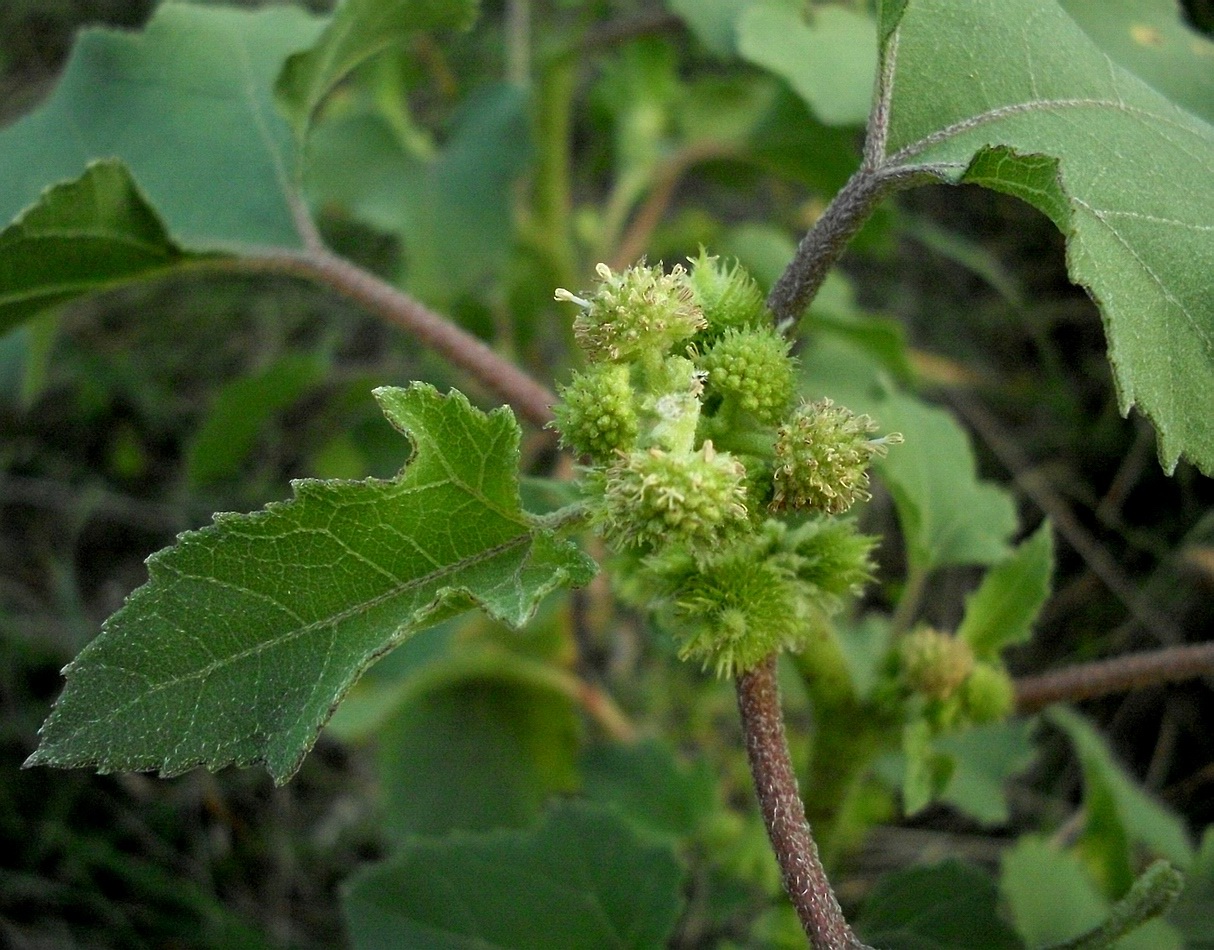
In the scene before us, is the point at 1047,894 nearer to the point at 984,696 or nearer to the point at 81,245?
the point at 984,696

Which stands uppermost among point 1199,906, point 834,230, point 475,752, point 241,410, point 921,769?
point 834,230

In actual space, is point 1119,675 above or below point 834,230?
below

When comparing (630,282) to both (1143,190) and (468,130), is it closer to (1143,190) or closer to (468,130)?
(1143,190)

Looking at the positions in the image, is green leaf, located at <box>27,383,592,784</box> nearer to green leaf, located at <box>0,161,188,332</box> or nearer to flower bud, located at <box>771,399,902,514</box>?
flower bud, located at <box>771,399,902,514</box>

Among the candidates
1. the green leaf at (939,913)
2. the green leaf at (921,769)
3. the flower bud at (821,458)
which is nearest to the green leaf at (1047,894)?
the green leaf at (939,913)

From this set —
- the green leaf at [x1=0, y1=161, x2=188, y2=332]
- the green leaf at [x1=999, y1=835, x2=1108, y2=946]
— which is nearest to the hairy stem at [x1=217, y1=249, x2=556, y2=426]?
the green leaf at [x1=0, y1=161, x2=188, y2=332]

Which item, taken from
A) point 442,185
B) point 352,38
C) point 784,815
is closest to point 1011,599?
point 784,815

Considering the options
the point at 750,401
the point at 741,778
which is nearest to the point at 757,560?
the point at 750,401
